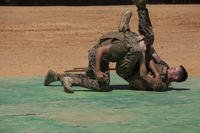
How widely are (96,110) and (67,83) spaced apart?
1398 millimetres

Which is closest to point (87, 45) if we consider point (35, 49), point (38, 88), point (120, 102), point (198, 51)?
point (35, 49)

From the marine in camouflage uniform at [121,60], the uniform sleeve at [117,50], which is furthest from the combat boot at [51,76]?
the uniform sleeve at [117,50]

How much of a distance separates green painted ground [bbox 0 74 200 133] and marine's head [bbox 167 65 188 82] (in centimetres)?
20

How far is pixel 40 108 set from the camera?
7219mm

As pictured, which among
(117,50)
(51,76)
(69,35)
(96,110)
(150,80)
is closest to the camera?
(96,110)

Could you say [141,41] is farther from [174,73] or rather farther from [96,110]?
[96,110]

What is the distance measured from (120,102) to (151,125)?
4.71ft

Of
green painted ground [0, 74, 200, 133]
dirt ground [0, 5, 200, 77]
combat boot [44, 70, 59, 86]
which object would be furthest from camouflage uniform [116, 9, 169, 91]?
dirt ground [0, 5, 200, 77]

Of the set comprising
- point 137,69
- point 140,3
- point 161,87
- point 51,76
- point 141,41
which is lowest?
point 161,87

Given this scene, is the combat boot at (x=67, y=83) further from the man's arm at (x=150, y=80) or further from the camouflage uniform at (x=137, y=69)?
the man's arm at (x=150, y=80)

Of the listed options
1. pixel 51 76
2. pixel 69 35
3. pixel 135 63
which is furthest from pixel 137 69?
pixel 69 35

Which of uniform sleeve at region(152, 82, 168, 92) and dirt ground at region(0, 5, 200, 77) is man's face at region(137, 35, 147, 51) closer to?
uniform sleeve at region(152, 82, 168, 92)

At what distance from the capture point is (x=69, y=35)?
20859mm

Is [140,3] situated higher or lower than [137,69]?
higher
